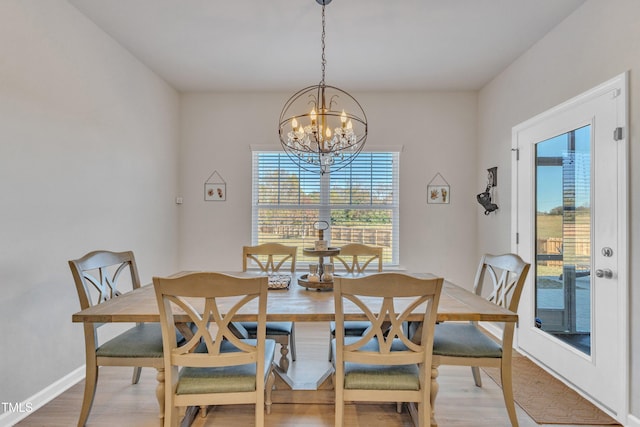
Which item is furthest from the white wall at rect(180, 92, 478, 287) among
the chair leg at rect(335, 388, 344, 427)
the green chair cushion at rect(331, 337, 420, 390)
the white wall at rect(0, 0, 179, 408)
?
the chair leg at rect(335, 388, 344, 427)

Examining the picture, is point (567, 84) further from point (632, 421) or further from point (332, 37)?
point (632, 421)

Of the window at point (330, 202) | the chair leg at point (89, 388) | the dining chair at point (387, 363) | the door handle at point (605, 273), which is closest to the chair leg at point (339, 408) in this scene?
the dining chair at point (387, 363)

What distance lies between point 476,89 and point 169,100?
3.53m

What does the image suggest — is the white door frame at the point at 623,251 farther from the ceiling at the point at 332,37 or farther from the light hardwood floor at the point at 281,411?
the ceiling at the point at 332,37

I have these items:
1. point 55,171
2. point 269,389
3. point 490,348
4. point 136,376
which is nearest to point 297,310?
point 269,389

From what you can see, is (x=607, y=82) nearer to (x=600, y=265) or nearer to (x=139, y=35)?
A: (x=600, y=265)

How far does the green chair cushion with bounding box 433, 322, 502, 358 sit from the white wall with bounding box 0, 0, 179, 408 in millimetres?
2486

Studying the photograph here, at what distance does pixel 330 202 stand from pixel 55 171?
2.59m

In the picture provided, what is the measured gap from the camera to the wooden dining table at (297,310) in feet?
5.29

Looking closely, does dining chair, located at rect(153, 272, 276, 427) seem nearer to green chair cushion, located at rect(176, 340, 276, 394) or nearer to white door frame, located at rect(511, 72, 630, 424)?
green chair cushion, located at rect(176, 340, 276, 394)

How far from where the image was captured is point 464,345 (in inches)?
75.4

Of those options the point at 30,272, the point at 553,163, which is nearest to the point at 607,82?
the point at 553,163

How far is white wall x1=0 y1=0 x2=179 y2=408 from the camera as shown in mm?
1955

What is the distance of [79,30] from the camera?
2.46 m
